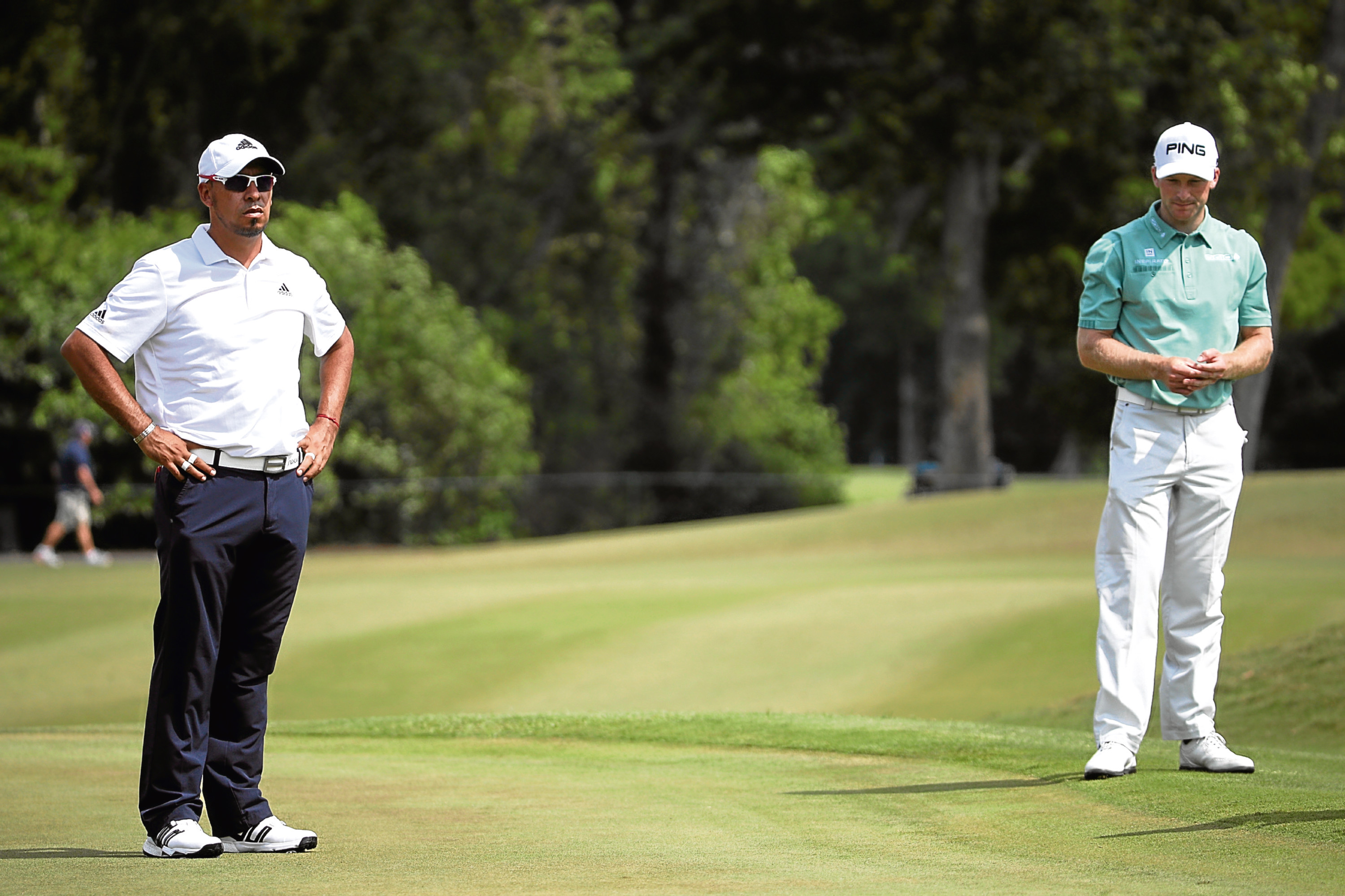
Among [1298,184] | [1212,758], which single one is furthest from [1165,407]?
[1298,184]

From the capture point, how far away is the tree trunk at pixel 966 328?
3506 centimetres

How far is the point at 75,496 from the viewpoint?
25.1 metres

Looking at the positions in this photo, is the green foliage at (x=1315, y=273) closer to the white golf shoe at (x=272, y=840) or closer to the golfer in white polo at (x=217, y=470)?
the golfer in white polo at (x=217, y=470)

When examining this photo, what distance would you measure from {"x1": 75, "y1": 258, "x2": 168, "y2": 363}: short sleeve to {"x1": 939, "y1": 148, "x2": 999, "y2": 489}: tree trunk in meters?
30.2

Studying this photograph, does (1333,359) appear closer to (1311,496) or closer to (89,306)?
(1311,496)

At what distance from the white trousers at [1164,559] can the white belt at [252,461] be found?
10.4 ft

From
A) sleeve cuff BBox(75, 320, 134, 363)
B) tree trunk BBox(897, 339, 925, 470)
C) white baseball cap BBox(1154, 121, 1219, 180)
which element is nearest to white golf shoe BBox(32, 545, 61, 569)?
→ sleeve cuff BBox(75, 320, 134, 363)

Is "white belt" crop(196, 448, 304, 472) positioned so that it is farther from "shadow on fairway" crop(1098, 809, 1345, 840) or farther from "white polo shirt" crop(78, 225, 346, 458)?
"shadow on fairway" crop(1098, 809, 1345, 840)

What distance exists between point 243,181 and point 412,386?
27241 mm

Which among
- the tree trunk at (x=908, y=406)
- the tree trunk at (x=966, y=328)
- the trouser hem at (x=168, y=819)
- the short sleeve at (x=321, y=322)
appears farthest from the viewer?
the tree trunk at (x=908, y=406)

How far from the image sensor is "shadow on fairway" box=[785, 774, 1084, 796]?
6.70m

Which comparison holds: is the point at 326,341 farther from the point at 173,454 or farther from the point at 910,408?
the point at 910,408

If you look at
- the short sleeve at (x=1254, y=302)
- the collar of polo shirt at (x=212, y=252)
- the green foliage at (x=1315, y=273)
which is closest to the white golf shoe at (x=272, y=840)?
the collar of polo shirt at (x=212, y=252)

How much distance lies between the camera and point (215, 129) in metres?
37.3
